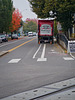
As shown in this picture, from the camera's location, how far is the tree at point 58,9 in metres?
38.7

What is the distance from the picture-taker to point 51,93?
8648 millimetres

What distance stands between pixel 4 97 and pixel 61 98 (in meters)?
1.60

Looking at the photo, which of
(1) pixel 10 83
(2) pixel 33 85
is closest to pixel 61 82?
(2) pixel 33 85

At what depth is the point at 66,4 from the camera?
3844 cm

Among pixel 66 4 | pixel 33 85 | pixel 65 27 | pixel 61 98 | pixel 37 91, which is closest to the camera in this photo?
pixel 61 98

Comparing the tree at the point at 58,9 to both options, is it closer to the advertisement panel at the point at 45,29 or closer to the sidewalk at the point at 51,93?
the advertisement panel at the point at 45,29

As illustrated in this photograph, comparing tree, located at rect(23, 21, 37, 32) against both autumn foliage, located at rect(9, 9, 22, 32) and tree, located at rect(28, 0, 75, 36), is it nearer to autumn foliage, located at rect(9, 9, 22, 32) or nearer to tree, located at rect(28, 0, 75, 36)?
autumn foliage, located at rect(9, 9, 22, 32)

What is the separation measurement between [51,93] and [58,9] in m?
31.4

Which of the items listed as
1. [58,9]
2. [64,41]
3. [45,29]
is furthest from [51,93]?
[45,29]

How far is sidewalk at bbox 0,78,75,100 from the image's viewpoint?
7.89 metres

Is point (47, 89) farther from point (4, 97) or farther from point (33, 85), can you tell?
point (4, 97)

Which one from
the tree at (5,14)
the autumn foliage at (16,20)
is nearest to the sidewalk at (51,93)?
the tree at (5,14)

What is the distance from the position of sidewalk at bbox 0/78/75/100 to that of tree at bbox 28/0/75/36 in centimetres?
2940

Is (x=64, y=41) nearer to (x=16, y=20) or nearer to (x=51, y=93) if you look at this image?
(x=51, y=93)
